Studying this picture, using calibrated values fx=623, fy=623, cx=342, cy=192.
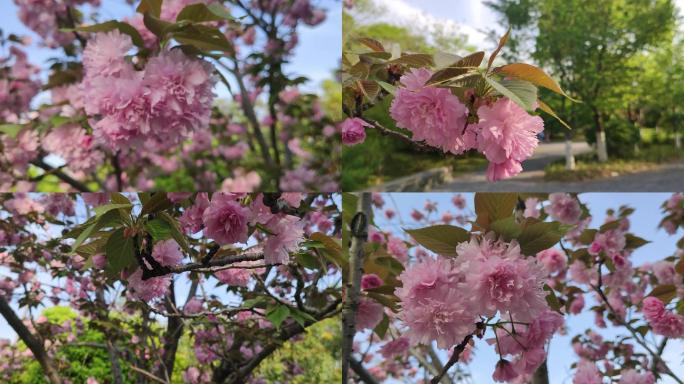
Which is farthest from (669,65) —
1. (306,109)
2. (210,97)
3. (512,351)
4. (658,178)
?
(210,97)

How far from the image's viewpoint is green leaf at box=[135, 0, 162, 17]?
0.80 metres

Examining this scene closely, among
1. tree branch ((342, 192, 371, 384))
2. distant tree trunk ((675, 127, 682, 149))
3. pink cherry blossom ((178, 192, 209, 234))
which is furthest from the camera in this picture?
distant tree trunk ((675, 127, 682, 149))

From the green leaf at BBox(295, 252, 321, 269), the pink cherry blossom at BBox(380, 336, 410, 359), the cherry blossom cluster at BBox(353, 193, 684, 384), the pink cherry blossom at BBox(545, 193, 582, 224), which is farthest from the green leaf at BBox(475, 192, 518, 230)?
the pink cherry blossom at BBox(545, 193, 582, 224)

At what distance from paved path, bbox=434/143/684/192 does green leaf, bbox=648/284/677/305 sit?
3.82 feet

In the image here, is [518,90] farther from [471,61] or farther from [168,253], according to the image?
[168,253]

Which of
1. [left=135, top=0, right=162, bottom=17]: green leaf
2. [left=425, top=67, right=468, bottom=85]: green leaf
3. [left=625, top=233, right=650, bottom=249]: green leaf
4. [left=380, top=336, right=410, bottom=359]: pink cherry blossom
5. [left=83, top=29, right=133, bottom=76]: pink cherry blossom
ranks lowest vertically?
[left=380, top=336, right=410, bottom=359]: pink cherry blossom

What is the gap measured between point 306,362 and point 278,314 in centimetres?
55

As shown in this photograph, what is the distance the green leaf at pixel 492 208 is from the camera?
785 mm

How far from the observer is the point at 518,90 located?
1.98 feet

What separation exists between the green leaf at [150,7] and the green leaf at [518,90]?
0.45 metres

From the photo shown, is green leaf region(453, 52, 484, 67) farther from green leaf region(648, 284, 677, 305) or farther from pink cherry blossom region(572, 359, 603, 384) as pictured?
pink cherry blossom region(572, 359, 603, 384)

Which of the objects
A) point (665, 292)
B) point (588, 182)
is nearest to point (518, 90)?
point (665, 292)

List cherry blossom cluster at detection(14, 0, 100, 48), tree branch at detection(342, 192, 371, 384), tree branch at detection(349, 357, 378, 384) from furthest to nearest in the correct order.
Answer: cherry blossom cluster at detection(14, 0, 100, 48) < tree branch at detection(349, 357, 378, 384) < tree branch at detection(342, 192, 371, 384)

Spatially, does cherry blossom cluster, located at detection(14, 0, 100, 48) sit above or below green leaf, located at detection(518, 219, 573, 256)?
above
